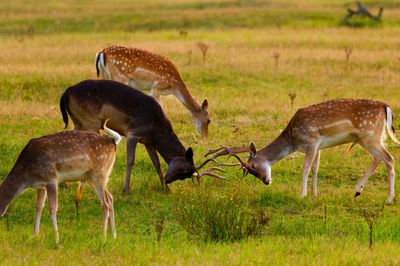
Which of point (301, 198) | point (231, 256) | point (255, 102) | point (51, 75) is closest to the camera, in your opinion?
point (231, 256)

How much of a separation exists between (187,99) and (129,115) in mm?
3453

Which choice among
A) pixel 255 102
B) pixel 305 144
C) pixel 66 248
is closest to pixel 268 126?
pixel 255 102

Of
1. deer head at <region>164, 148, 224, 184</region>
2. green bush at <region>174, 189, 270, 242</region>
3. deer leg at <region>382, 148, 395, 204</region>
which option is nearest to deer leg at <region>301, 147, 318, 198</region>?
deer leg at <region>382, 148, 395, 204</region>

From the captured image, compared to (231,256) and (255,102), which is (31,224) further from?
(255,102)

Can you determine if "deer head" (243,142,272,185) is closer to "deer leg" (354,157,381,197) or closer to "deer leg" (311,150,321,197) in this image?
"deer leg" (311,150,321,197)

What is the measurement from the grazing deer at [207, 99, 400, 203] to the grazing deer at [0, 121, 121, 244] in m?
2.26

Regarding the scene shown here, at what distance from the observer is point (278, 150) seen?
451 inches

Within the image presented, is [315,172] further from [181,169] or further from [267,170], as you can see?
[181,169]

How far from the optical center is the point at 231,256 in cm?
778

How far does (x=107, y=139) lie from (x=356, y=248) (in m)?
2.82

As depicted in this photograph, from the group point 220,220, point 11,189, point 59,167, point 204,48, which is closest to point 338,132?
point 220,220

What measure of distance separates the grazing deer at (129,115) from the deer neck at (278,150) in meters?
1.06

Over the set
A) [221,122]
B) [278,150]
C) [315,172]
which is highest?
[278,150]

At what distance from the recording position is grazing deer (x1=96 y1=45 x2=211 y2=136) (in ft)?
47.1
